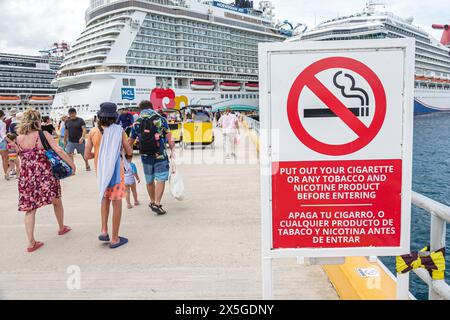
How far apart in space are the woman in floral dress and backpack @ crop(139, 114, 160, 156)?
3.55 feet

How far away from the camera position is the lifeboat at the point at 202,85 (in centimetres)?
5675

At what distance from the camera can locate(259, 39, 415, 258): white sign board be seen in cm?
191

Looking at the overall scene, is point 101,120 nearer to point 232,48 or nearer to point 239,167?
point 239,167

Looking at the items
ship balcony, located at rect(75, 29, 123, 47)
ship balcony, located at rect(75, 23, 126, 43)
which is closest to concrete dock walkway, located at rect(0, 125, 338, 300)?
ship balcony, located at rect(75, 29, 123, 47)

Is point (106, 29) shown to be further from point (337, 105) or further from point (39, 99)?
point (337, 105)

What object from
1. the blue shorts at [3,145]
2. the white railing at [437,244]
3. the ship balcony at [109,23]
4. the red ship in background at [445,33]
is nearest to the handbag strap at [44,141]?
the white railing at [437,244]

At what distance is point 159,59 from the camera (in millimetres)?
55031

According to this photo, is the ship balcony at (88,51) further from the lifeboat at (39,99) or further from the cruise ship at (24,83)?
the lifeboat at (39,99)

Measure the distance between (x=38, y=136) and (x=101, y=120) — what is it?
0.78 m

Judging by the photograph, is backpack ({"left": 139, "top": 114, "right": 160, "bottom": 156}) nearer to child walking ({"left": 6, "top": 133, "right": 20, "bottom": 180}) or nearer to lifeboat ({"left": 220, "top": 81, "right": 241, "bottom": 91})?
child walking ({"left": 6, "top": 133, "right": 20, "bottom": 180})

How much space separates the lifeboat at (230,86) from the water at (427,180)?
33.7 m

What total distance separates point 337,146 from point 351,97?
0.84 ft

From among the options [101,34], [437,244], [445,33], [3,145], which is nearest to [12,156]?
[3,145]

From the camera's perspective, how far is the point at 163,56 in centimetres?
5566
